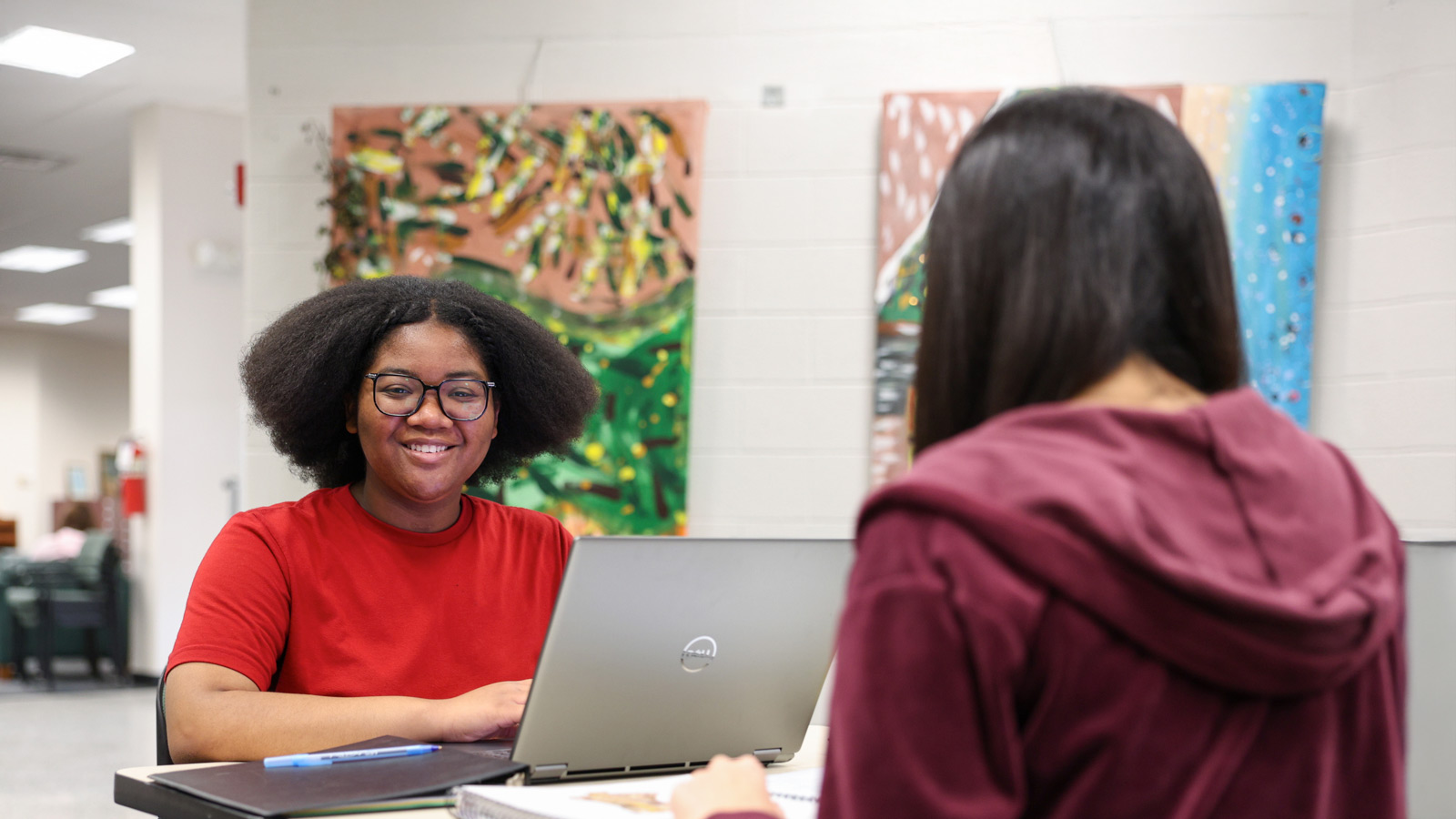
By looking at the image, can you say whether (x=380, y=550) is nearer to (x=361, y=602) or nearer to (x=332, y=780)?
(x=361, y=602)

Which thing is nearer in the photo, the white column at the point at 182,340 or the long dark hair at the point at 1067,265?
the long dark hair at the point at 1067,265

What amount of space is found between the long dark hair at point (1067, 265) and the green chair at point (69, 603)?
22.5ft

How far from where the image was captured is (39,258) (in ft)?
29.8

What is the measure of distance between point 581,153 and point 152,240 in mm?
4179

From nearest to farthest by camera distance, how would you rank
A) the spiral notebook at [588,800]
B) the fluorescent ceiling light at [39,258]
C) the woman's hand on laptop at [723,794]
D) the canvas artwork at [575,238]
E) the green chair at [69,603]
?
the woman's hand on laptop at [723,794], the spiral notebook at [588,800], the canvas artwork at [575,238], the green chair at [69,603], the fluorescent ceiling light at [39,258]

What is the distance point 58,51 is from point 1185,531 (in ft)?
18.1

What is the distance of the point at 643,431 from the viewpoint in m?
2.90

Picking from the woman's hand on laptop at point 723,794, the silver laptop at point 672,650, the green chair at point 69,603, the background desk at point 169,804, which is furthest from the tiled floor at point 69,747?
the woman's hand on laptop at point 723,794

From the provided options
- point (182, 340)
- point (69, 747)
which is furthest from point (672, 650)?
point (182, 340)

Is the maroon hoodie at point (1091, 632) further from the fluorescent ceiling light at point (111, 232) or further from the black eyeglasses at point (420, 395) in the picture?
the fluorescent ceiling light at point (111, 232)

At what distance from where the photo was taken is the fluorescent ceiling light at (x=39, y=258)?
883 cm

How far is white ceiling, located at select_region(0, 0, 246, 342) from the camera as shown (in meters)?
4.62

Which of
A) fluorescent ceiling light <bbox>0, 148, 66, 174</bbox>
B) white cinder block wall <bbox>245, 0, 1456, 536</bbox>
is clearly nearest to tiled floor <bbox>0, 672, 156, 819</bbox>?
white cinder block wall <bbox>245, 0, 1456, 536</bbox>

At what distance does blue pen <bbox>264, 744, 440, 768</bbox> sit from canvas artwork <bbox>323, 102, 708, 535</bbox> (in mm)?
1632
